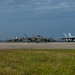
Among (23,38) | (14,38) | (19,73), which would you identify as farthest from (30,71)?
(14,38)

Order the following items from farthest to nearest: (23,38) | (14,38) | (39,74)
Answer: (14,38) < (23,38) < (39,74)

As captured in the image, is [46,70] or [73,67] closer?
[46,70]

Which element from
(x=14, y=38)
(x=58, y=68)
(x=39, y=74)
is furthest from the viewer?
(x=14, y=38)

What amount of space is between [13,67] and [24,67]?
A: 79 centimetres

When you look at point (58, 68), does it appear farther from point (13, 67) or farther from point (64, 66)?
point (13, 67)

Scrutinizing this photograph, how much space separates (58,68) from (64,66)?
1.12 m

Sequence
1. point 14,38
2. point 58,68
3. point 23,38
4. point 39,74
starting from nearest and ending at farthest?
point 39,74
point 58,68
point 23,38
point 14,38

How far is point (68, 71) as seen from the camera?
21.5 metres

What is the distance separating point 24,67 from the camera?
2297 centimetres

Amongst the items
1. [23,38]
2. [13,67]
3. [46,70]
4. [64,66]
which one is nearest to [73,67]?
[64,66]

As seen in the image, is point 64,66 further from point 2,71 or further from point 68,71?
point 2,71

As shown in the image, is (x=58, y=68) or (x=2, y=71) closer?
(x=2, y=71)

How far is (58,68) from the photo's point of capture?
22516 mm

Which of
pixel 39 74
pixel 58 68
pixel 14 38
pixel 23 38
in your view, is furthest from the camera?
pixel 14 38
